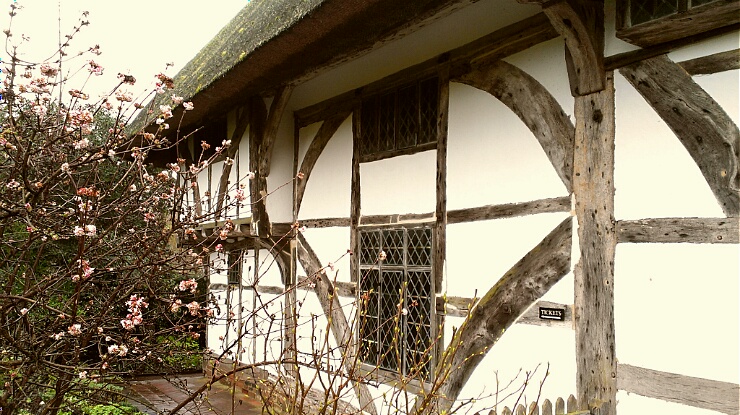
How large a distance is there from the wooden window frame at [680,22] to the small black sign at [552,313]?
1615 millimetres

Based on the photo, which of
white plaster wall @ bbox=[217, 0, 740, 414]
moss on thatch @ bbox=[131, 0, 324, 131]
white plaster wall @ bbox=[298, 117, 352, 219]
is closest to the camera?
white plaster wall @ bbox=[217, 0, 740, 414]

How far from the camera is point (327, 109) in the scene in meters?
6.22

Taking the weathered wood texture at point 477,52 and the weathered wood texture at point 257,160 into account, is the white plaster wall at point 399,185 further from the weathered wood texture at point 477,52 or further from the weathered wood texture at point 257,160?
the weathered wood texture at point 257,160

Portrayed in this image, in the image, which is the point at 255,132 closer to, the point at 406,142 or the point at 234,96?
the point at 234,96

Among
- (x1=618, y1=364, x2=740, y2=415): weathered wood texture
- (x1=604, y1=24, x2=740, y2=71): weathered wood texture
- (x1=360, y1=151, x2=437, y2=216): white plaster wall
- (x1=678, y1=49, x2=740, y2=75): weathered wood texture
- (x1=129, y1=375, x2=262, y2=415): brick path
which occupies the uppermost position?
(x1=604, y1=24, x2=740, y2=71): weathered wood texture

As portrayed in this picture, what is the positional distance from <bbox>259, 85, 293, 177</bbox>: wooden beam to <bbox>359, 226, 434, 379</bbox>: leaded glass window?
1598mm

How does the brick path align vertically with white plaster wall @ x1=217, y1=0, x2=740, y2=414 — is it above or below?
below

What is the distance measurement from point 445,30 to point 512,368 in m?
2.57

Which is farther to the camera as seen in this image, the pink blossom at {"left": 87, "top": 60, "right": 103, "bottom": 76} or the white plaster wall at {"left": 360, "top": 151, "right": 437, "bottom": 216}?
the white plaster wall at {"left": 360, "top": 151, "right": 437, "bottom": 216}

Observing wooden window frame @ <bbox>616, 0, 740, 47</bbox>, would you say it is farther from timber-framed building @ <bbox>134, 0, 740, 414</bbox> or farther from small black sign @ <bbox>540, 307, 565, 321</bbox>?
small black sign @ <bbox>540, 307, 565, 321</bbox>

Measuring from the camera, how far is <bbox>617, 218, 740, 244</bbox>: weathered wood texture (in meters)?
2.86

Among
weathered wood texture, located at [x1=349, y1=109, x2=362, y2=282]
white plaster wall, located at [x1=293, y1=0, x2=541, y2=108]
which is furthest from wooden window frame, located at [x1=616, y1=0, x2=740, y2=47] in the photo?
weathered wood texture, located at [x1=349, y1=109, x2=362, y2=282]

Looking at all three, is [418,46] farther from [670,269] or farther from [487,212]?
[670,269]

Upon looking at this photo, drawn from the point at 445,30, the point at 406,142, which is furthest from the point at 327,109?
the point at 445,30
